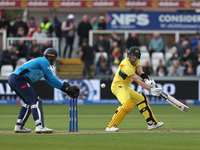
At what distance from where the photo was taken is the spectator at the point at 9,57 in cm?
2552

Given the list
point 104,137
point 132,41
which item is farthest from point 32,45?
point 104,137

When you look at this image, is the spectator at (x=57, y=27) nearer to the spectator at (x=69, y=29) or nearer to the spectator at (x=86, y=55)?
the spectator at (x=69, y=29)

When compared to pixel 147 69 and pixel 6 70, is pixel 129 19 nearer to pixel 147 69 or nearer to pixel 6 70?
pixel 147 69

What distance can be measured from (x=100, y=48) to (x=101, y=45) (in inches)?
7.2

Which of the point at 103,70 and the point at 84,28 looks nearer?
the point at 103,70

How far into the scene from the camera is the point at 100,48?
86.2ft

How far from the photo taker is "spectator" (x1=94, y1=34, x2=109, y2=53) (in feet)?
86.4

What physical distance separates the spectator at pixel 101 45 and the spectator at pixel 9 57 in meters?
3.98

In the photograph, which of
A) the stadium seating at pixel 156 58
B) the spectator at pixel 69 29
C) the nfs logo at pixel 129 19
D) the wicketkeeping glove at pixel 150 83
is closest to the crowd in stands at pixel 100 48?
the spectator at pixel 69 29

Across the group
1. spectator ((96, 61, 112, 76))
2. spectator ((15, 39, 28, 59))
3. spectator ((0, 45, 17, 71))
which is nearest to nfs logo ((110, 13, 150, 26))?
spectator ((96, 61, 112, 76))

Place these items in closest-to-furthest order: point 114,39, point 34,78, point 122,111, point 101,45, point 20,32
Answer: point 34,78 → point 122,111 → point 101,45 → point 114,39 → point 20,32

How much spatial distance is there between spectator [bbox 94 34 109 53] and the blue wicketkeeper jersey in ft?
46.7

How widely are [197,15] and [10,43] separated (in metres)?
9.51

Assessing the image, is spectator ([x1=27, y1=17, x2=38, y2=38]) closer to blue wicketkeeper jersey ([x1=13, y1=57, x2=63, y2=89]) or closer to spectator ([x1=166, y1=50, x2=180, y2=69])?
spectator ([x1=166, y1=50, x2=180, y2=69])
